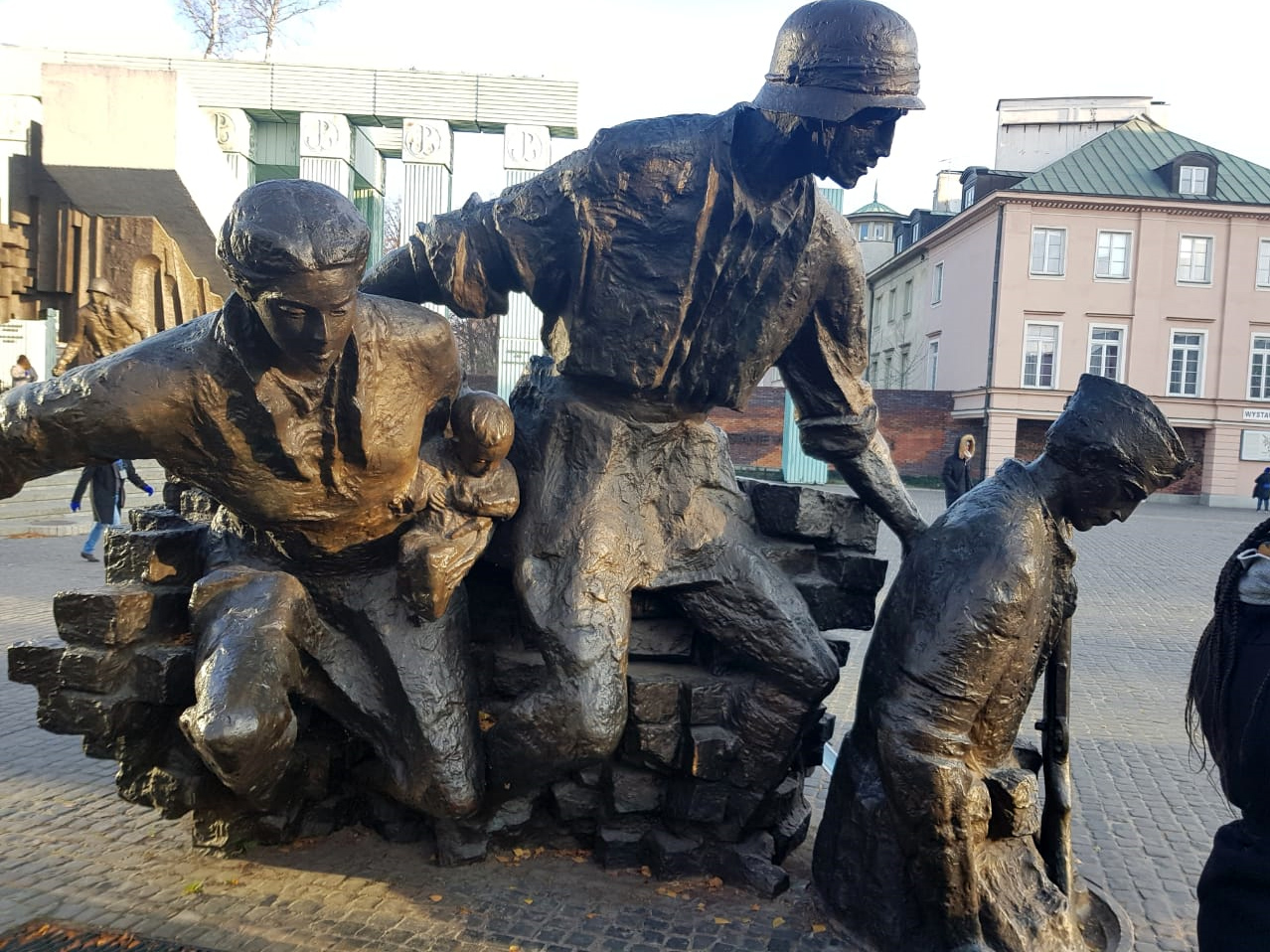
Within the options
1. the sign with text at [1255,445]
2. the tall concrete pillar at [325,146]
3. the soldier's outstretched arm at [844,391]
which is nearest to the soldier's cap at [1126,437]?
the soldier's outstretched arm at [844,391]

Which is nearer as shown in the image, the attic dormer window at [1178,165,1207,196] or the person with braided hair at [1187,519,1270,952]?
the person with braided hair at [1187,519,1270,952]

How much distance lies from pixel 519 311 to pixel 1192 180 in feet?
64.2

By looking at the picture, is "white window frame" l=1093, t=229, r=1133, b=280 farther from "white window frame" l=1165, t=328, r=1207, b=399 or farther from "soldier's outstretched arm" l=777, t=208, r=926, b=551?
"soldier's outstretched arm" l=777, t=208, r=926, b=551

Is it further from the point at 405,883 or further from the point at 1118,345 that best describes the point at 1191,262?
the point at 405,883

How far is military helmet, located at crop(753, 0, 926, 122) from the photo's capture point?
259cm

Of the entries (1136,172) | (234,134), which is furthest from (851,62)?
(1136,172)

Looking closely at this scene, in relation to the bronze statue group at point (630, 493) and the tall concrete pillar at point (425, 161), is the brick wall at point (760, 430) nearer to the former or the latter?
the tall concrete pillar at point (425, 161)

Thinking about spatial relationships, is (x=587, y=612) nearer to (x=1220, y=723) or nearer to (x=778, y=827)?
(x=778, y=827)

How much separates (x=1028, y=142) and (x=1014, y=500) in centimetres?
3302

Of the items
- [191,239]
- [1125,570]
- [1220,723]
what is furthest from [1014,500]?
[191,239]

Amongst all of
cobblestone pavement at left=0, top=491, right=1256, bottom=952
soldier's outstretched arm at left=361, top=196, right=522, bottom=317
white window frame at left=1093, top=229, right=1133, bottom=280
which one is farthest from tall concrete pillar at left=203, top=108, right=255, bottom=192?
white window frame at left=1093, top=229, right=1133, bottom=280

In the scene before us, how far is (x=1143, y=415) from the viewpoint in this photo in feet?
8.02

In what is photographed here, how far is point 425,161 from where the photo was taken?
18359 millimetres

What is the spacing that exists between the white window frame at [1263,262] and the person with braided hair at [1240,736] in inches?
1085
